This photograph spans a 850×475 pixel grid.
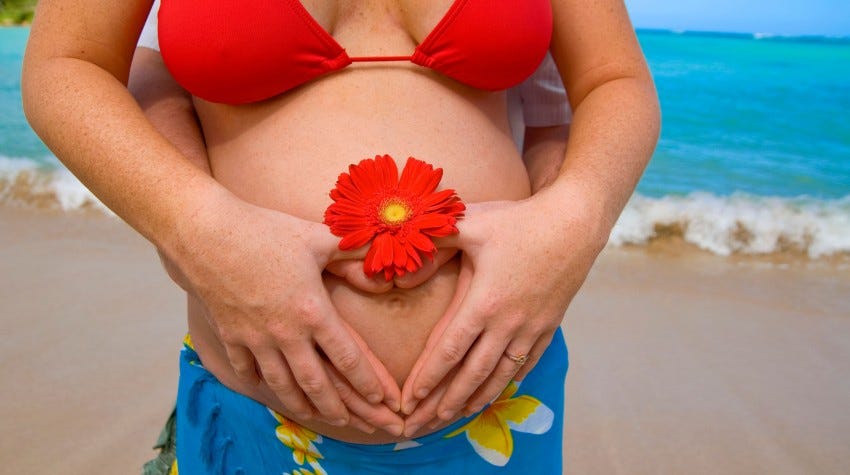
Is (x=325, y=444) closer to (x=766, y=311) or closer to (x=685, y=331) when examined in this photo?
(x=685, y=331)

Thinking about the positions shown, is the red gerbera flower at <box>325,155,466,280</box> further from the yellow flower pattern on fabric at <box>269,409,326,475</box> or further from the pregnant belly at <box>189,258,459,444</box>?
the yellow flower pattern on fabric at <box>269,409,326,475</box>

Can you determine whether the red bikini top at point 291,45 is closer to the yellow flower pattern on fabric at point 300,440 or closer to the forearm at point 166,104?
the forearm at point 166,104

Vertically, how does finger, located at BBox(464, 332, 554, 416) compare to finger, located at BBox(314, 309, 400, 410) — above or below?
below

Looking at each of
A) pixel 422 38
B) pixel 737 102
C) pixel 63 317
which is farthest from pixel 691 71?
pixel 422 38

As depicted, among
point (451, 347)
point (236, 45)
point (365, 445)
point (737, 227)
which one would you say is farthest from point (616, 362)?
point (236, 45)

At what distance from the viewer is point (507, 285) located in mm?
714

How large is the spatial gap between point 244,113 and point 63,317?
196cm

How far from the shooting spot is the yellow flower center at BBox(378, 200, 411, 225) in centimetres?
75

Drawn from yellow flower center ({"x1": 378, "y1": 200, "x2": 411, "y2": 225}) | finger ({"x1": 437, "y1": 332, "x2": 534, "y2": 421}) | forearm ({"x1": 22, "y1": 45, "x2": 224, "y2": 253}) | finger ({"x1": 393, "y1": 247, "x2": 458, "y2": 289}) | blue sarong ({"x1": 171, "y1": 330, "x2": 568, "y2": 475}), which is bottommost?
blue sarong ({"x1": 171, "y1": 330, "x2": 568, "y2": 475})

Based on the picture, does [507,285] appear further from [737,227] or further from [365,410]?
[737,227]

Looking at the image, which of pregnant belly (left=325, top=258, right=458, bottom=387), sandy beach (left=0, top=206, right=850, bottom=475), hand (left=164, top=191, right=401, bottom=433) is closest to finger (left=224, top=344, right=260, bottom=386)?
hand (left=164, top=191, right=401, bottom=433)

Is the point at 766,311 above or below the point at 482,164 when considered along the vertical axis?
below

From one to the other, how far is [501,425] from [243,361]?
34 centimetres

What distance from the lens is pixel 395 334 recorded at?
81 cm
